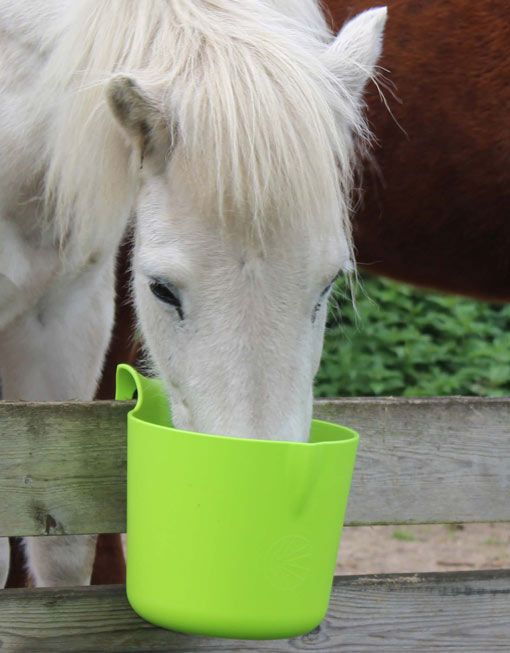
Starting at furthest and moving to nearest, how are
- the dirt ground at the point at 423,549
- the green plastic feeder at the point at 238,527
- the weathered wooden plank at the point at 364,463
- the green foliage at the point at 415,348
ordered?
the green foliage at the point at 415,348 < the dirt ground at the point at 423,549 < the weathered wooden plank at the point at 364,463 < the green plastic feeder at the point at 238,527

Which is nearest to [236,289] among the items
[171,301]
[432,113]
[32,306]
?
[171,301]

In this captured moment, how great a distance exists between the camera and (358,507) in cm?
192

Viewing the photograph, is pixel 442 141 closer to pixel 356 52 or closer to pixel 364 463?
pixel 356 52

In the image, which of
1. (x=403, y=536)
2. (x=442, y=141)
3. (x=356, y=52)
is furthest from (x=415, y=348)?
(x=356, y=52)

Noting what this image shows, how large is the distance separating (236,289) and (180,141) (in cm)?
25

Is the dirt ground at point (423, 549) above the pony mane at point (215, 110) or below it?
below

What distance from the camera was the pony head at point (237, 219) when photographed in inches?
62.0

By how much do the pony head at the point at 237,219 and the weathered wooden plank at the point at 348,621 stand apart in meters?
0.38

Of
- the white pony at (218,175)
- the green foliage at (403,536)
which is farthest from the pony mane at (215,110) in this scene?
the green foliage at (403,536)

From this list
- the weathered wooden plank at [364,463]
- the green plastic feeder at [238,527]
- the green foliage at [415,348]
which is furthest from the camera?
the green foliage at [415,348]

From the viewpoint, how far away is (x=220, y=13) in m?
1.79

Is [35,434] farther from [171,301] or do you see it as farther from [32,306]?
[32,306]

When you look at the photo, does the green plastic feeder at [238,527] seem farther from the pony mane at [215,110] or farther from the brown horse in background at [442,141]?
the brown horse in background at [442,141]

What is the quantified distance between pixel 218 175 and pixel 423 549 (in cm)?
326
